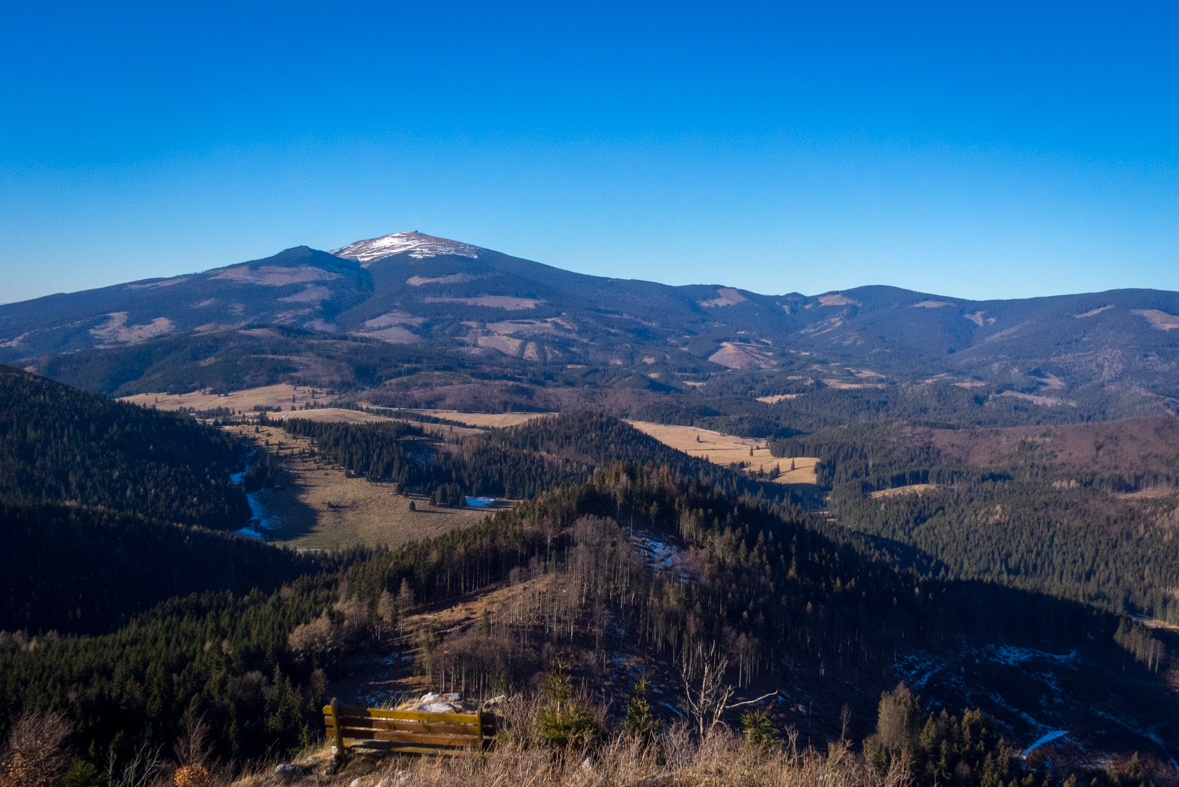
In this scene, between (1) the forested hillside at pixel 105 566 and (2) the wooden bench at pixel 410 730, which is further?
(1) the forested hillside at pixel 105 566

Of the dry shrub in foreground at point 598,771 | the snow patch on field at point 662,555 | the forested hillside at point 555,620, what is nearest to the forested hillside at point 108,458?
the forested hillside at point 555,620

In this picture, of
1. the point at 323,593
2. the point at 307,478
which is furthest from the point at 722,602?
the point at 307,478

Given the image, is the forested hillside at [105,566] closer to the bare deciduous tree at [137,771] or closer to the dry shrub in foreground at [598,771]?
the bare deciduous tree at [137,771]

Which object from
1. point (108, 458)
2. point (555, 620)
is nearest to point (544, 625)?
point (555, 620)

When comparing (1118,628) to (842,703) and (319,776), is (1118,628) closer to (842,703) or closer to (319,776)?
(842,703)

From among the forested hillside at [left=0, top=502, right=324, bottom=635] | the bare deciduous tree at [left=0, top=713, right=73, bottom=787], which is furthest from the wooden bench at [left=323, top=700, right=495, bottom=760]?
the forested hillside at [left=0, top=502, right=324, bottom=635]

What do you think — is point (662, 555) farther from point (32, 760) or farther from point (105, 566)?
point (105, 566)

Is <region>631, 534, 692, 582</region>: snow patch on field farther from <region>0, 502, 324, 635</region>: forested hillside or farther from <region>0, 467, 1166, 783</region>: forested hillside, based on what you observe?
<region>0, 502, 324, 635</region>: forested hillside
